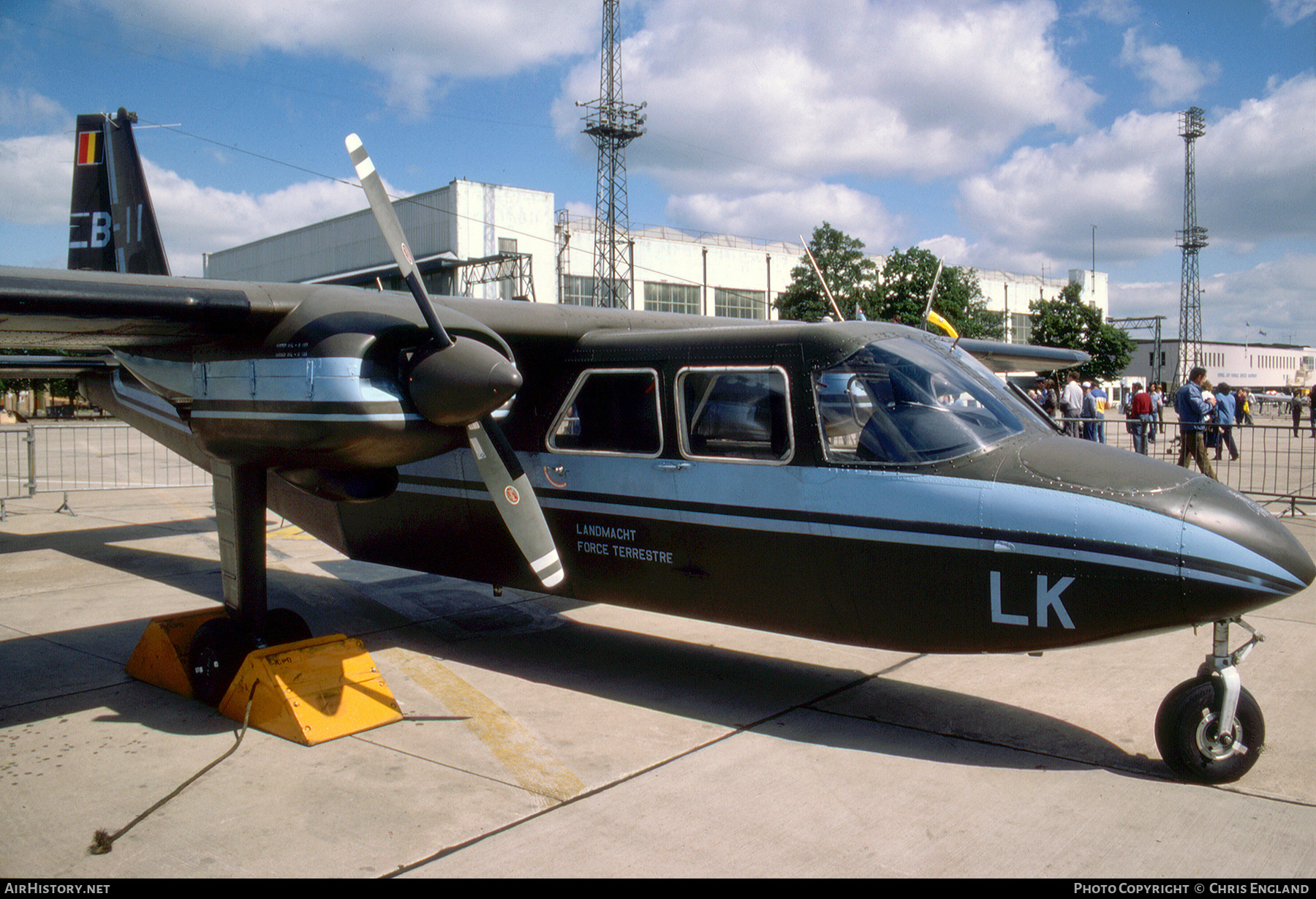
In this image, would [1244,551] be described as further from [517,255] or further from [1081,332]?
[1081,332]

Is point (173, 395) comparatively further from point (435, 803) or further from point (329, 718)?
point (435, 803)

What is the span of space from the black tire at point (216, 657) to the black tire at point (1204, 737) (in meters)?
5.21

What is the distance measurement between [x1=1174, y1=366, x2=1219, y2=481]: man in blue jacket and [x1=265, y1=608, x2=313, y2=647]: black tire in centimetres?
1152

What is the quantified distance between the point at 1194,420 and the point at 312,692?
1325cm

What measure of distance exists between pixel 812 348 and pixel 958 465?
3.50ft

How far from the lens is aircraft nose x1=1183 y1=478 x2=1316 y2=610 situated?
398 centimetres

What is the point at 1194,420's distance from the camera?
13.5 meters

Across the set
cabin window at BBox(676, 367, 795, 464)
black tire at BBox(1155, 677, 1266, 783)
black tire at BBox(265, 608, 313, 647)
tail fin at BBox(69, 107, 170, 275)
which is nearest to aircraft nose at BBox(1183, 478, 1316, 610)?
black tire at BBox(1155, 677, 1266, 783)

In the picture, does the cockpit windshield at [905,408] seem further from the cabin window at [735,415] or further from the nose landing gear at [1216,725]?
the nose landing gear at [1216,725]

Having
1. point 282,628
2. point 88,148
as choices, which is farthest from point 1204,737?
point 88,148

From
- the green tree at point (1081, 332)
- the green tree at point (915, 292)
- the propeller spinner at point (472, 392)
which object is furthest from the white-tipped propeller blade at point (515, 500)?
the green tree at point (1081, 332)

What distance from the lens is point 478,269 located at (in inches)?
1539

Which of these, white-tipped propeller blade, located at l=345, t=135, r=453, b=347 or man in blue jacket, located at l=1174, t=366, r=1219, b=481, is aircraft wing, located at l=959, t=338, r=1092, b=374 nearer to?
man in blue jacket, located at l=1174, t=366, r=1219, b=481

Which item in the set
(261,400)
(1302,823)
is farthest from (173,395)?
(1302,823)
